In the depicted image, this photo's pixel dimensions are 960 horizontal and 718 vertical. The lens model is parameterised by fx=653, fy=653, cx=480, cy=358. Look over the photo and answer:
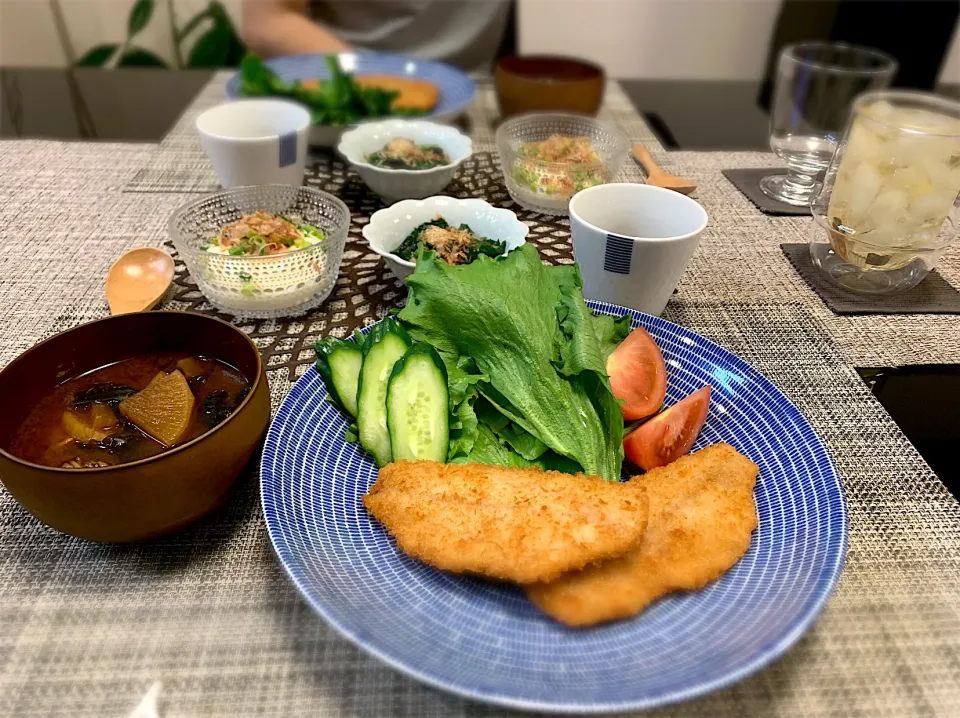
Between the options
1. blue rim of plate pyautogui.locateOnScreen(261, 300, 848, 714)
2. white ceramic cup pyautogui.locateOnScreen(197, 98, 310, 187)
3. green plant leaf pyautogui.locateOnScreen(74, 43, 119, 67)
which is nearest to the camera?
blue rim of plate pyautogui.locateOnScreen(261, 300, 848, 714)

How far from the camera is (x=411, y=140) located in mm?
2104

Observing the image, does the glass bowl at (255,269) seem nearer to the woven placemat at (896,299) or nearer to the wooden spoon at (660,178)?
the wooden spoon at (660,178)

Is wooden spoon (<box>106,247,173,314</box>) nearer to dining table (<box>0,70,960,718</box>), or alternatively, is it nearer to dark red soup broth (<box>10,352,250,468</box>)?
dining table (<box>0,70,960,718</box>)

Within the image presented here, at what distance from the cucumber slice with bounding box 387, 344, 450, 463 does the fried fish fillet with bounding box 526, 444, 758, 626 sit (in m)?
0.28

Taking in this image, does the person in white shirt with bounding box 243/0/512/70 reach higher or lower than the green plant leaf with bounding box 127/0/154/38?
higher

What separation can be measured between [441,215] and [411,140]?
539 mm

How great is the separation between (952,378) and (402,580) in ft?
4.07

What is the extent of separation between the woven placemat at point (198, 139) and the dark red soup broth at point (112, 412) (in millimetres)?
1131

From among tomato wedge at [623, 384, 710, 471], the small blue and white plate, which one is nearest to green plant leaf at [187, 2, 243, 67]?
the small blue and white plate

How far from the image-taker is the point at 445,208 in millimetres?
1697

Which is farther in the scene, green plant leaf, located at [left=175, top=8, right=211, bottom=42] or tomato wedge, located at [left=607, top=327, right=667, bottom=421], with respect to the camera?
green plant leaf, located at [left=175, top=8, right=211, bottom=42]

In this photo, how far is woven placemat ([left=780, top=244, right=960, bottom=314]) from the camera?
5.17 ft

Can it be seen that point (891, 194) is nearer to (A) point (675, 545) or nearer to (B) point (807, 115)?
(B) point (807, 115)

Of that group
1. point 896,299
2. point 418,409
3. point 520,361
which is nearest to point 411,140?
point 520,361
